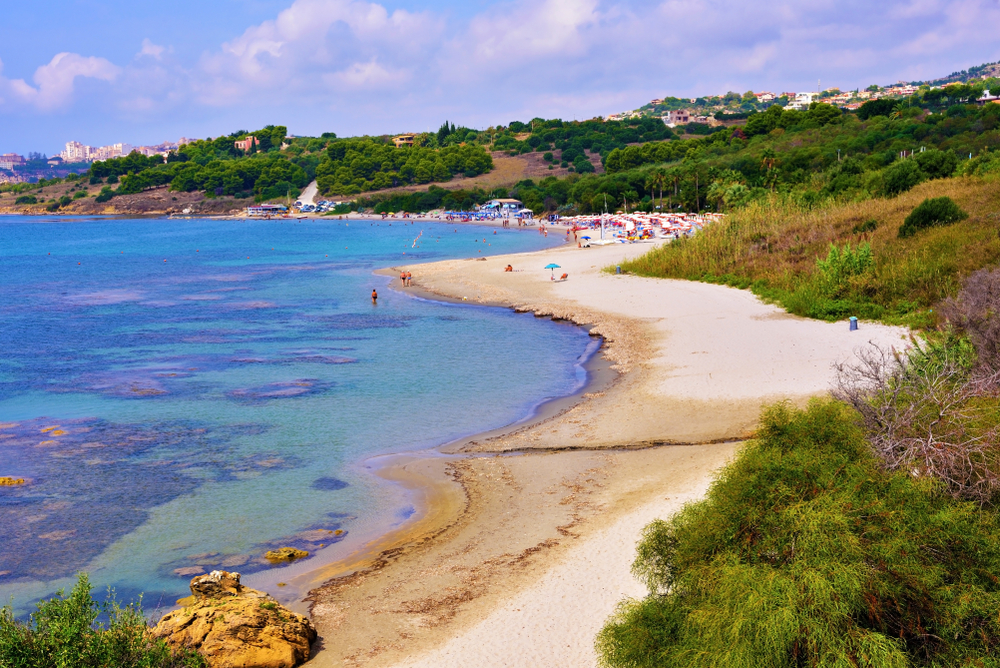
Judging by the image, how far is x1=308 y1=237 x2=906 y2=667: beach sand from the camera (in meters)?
11.2

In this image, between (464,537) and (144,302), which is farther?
(144,302)

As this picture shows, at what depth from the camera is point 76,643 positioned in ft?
28.5

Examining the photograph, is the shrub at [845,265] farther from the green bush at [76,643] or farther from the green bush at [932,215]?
the green bush at [76,643]

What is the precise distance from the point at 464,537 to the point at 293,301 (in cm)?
3832

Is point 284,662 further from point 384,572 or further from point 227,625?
point 384,572

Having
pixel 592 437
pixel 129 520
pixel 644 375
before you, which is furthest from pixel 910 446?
pixel 644 375

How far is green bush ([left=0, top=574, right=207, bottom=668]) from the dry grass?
25.2 meters

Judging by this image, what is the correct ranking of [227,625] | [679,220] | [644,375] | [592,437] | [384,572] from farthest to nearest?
[679,220] → [644,375] → [592,437] → [384,572] → [227,625]

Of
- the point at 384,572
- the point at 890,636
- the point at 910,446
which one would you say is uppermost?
the point at 910,446

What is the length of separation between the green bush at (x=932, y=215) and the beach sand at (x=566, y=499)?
7.43 m

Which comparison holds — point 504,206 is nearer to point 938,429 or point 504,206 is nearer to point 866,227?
point 866,227

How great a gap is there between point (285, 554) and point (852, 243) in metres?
30.2

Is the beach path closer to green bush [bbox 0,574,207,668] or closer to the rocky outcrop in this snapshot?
the rocky outcrop

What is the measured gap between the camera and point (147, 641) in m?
9.30
